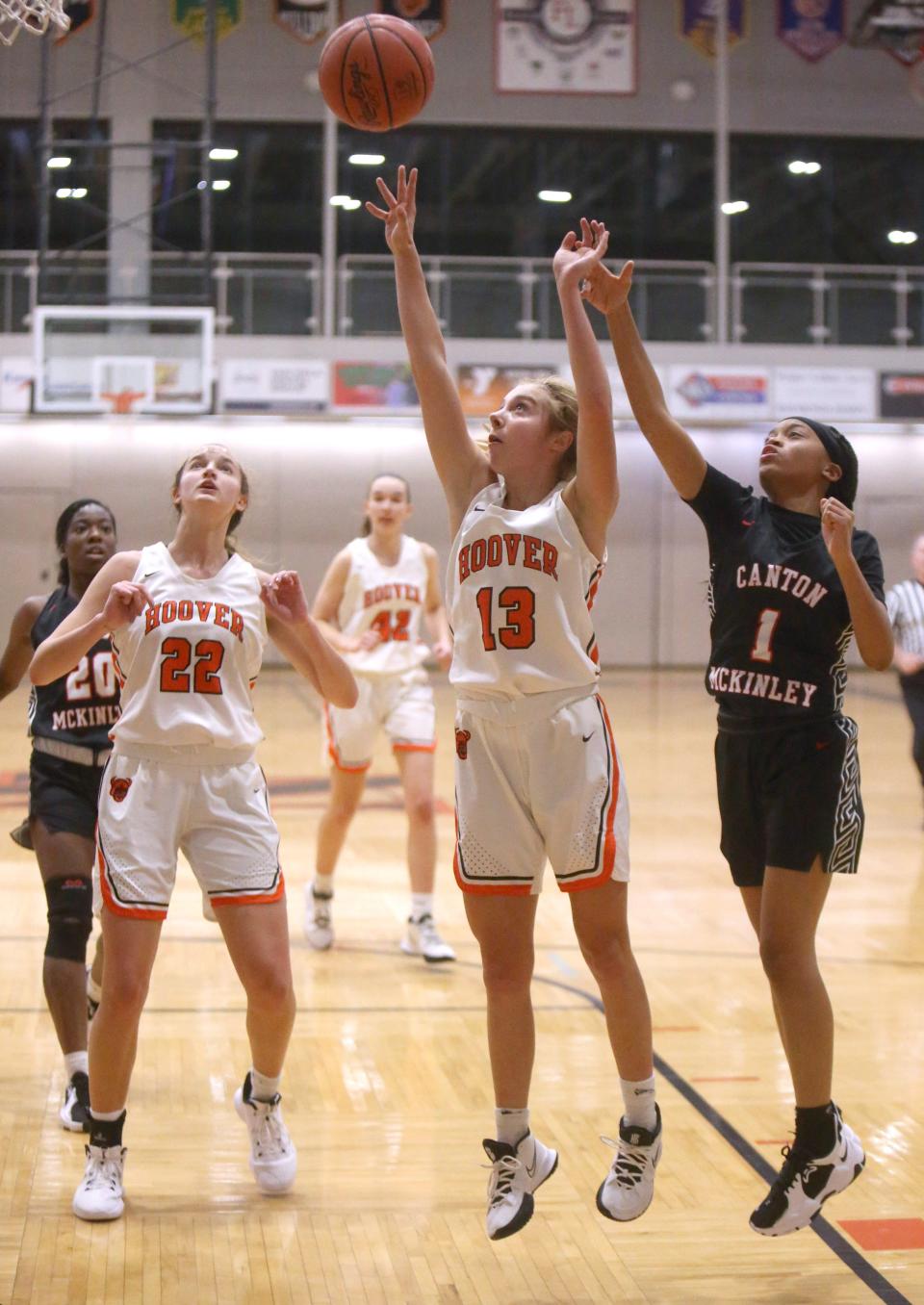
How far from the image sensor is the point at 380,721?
6750mm

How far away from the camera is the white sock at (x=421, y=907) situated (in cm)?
645

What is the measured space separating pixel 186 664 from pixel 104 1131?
114cm

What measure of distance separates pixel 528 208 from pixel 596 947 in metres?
20.8

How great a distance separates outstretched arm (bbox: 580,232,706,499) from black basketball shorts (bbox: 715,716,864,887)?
0.66 m

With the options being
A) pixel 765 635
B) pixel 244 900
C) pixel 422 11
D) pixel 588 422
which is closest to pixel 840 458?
pixel 765 635

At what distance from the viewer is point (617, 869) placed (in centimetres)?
337

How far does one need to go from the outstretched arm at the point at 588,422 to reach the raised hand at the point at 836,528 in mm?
459

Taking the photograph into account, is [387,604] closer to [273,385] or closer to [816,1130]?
[816,1130]

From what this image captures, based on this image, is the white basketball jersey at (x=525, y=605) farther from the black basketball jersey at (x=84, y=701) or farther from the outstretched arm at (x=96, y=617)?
the black basketball jersey at (x=84, y=701)

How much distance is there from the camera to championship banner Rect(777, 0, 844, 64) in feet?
74.0

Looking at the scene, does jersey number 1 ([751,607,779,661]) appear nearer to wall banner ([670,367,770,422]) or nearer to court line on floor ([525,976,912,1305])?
court line on floor ([525,976,912,1305])

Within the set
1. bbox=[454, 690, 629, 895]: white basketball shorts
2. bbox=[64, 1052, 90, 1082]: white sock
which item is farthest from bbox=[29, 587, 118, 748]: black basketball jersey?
bbox=[454, 690, 629, 895]: white basketball shorts

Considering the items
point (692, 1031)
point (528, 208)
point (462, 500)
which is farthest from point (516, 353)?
point (462, 500)

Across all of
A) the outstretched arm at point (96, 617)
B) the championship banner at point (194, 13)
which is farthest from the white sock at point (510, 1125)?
the championship banner at point (194, 13)
